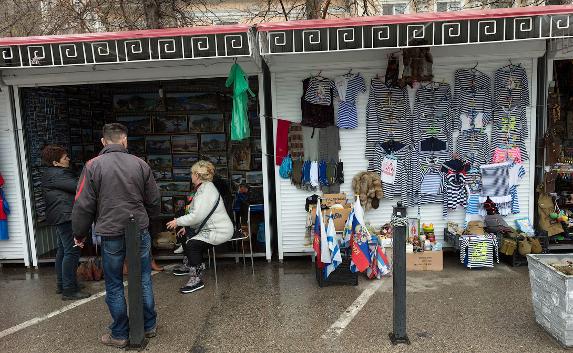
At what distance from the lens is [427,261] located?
565 cm

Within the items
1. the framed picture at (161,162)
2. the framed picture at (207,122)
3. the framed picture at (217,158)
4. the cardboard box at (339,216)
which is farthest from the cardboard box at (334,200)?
the framed picture at (161,162)

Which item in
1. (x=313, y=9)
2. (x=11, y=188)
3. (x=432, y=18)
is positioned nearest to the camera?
(x=432, y=18)

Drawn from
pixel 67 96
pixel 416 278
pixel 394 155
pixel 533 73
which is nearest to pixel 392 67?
pixel 394 155

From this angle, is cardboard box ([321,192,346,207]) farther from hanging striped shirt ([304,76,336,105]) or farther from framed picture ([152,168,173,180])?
framed picture ([152,168,173,180])

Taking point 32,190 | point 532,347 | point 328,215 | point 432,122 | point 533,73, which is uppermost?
point 533,73

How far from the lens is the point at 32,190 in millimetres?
6254

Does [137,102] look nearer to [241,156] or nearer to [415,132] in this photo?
[241,156]

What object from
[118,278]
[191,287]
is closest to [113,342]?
[118,278]

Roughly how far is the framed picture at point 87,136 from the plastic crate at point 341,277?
4.66 meters

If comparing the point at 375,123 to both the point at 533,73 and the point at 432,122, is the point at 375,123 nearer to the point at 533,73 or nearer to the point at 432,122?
the point at 432,122

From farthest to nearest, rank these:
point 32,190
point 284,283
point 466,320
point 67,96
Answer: point 67,96, point 32,190, point 284,283, point 466,320

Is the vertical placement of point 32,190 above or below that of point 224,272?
above

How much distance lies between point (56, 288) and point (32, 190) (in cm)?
166

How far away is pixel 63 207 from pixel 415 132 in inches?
179
